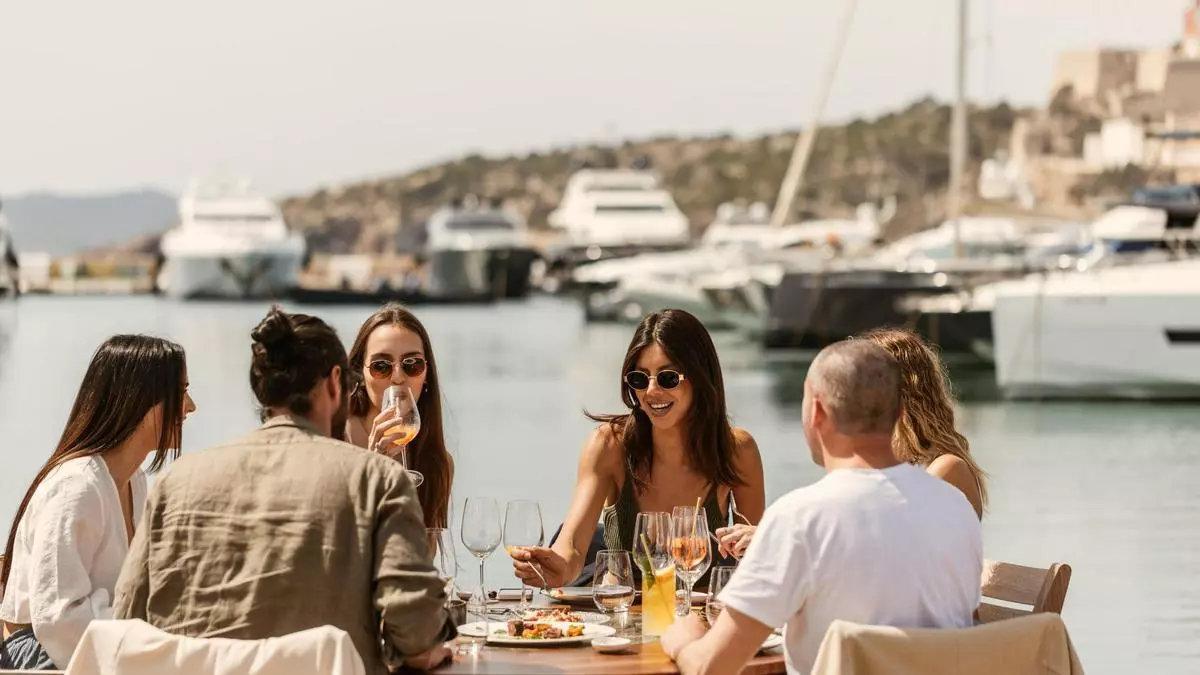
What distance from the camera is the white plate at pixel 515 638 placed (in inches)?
154

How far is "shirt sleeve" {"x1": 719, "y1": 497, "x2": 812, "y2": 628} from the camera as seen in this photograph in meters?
3.45

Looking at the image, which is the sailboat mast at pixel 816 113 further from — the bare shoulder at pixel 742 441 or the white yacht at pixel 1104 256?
the bare shoulder at pixel 742 441

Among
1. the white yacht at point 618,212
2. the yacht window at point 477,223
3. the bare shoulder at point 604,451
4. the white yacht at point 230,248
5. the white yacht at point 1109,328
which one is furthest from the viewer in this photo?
the yacht window at point 477,223

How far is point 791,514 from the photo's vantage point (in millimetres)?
3445

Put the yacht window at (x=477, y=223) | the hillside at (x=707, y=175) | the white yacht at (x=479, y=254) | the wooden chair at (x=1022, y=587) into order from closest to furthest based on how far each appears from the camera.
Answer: the wooden chair at (x=1022, y=587), the white yacht at (x=479, y=254), the yacht window at (x=477, y=223), the hillside at (x=707, y=175)

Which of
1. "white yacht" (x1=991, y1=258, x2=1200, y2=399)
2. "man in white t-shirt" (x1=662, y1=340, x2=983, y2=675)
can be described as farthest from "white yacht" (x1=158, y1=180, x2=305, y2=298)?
"man in white t-shirt" (x1=662, y1=340, x2=983, y2=675)

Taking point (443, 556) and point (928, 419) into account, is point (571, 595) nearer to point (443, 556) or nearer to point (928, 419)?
point (443, 556)

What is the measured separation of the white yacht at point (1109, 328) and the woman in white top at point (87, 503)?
24.9 metres

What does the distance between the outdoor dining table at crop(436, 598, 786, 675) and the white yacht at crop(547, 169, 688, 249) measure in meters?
99.8

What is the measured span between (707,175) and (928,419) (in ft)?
530

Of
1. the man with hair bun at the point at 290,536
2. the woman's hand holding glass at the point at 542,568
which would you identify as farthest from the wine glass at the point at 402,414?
the man with hair bun at the point at 290,536

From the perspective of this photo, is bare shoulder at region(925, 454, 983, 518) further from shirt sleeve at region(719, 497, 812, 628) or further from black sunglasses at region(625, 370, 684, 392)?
shirt sleeve at region(719, 497, 812, 628)

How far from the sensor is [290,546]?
3357 millimetres

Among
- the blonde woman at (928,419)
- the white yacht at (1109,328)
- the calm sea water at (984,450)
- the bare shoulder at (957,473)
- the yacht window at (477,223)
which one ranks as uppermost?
the yacht window at (477,223)
